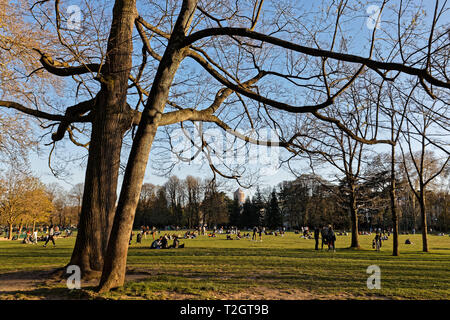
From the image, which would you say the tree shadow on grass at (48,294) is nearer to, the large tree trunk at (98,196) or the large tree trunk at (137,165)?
the large tree trunk at (137,165)

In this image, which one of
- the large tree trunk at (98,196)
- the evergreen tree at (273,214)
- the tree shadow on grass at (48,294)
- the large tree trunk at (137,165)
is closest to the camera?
the tree shadow on grass at (48,294)

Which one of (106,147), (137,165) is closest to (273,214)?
(106,147)

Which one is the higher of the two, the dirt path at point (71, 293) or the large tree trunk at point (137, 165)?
the large tree trunk at point (137, 165)

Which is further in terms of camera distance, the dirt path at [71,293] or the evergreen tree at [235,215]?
the evergreen tree at [235,215]

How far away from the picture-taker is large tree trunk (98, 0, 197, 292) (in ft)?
16.8

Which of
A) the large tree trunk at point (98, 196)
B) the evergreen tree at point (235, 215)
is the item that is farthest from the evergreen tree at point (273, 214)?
the large tree trunk at point (98, 196)

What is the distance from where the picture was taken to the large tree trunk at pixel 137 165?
5.13m

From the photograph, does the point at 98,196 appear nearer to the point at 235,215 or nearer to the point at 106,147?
the point at 106,147

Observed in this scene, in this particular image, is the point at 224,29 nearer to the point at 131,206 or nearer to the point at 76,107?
the point at 131,206

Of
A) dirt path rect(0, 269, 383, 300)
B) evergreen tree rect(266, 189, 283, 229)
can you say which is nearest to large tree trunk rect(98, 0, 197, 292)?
dirt path rect(0, 269, 383, 300)

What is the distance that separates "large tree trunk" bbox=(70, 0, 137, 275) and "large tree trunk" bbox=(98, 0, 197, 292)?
186cm

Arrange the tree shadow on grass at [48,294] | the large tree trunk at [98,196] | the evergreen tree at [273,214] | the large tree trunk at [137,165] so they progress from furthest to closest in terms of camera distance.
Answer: the evergreen tree at [273,214] → the large tree trunk at [98,196] → the large tree trunk at [137,165] → the tree shadow on grass at [48,294]

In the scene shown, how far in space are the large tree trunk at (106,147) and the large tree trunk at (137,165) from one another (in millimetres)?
1859
